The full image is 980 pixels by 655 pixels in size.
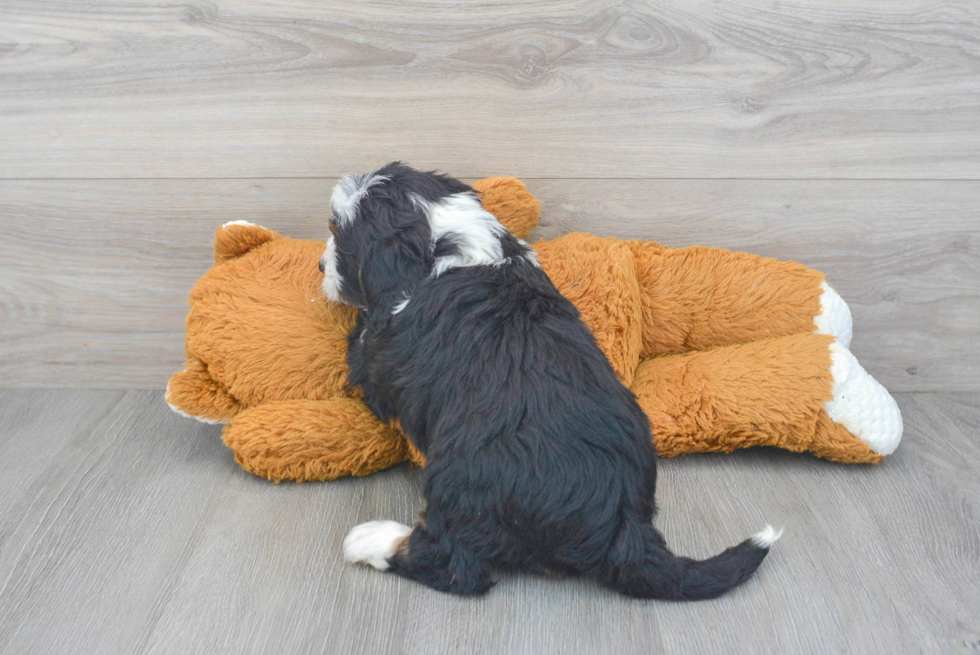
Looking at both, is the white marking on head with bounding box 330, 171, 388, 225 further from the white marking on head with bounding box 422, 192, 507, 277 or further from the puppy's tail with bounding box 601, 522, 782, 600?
the puppy's tail with bounding box 601, 522, 782, 600

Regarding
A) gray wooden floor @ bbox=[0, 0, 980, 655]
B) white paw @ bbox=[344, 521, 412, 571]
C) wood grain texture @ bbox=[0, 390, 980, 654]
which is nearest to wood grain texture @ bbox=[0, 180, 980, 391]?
gray wooden floor @ bbox=[0, 0, 980, 655]

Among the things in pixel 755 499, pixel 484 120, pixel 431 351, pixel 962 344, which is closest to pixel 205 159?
pixel 484 120

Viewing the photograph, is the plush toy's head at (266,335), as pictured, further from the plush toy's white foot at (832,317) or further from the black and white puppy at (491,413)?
the plush toy's white foot at (832,317)

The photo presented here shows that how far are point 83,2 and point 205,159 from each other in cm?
44

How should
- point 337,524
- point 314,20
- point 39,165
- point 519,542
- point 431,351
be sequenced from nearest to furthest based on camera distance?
point 519,542 < point 431,351 < point 337,524 < point 314,20 < point 39,165

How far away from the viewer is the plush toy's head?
1.64m

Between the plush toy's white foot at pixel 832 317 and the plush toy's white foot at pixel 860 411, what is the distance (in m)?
0.11

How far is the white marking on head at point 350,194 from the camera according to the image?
1439 millimetres

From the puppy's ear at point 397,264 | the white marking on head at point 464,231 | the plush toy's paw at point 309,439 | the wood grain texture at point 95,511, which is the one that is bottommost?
the wood grain texture at point 95,511

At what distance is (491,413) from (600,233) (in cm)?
83

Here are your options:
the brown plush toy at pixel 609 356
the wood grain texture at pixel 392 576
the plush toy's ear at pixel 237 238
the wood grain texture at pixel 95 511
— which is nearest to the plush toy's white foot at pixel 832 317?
the brown plush toy at pixel 609 356

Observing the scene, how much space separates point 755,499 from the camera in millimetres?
1579

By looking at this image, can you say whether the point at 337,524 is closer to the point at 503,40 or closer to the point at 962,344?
the point at 503,40

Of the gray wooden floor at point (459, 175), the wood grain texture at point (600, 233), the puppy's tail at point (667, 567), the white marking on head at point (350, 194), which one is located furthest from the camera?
the wood grain texture at point (600, 233)
